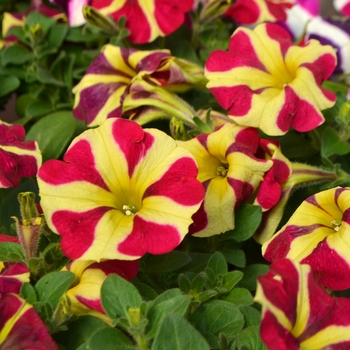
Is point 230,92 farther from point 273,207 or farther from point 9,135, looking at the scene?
point 9,135

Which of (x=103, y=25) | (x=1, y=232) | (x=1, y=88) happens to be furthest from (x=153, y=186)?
(x=1, y=88)

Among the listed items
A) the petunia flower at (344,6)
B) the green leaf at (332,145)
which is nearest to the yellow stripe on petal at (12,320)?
the green leaf at (332,145)

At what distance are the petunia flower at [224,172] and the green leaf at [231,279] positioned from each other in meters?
0.05

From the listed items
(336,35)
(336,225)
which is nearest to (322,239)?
(336,225)

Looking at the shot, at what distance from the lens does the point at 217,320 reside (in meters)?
0.59

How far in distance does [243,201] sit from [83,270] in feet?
0.70

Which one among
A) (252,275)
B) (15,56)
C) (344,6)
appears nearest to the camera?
(252,275)

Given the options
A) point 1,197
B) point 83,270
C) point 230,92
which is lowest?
point 1,197

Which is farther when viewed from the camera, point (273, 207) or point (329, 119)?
point (329, 119)

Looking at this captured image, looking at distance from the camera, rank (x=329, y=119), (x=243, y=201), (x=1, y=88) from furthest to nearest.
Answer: (x=1, y=88)
(x=329, y=119)
(x=243, y=201)

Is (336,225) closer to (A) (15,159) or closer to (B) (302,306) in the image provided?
(B) (302,306)

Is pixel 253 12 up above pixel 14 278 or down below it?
above

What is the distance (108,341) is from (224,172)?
0.28 m

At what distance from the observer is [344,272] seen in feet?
1.95
